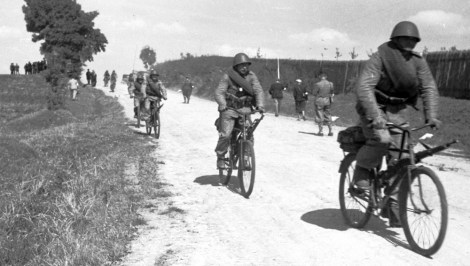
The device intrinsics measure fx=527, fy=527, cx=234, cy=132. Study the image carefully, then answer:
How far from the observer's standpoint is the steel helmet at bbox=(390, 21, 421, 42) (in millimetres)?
4883

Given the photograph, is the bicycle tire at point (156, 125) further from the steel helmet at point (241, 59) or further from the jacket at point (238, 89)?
the steel helmet at point (241, 59)

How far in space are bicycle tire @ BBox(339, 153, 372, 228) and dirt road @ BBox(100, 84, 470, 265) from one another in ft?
0.40

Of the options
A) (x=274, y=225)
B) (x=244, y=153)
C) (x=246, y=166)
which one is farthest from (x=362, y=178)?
(x=244, y=153)

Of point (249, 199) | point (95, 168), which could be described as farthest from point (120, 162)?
point (249, 199)

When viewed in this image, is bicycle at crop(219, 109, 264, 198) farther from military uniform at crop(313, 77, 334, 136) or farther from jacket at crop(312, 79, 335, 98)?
jacket at crop(312, 79, 335, 98)

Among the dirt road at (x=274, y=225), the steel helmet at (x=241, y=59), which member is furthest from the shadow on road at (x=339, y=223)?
the steel helmet at (x=241, y=59)

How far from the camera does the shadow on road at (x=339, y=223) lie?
17.5ft

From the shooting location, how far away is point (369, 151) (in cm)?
519

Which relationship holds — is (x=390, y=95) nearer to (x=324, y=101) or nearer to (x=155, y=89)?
(x=324, y=101)

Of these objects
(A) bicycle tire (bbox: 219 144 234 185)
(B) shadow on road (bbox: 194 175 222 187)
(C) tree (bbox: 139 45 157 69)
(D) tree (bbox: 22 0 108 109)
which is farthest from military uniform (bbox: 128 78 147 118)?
(C) tree (bbox: 139 45 157 69)

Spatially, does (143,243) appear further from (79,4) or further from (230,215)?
(79,4)

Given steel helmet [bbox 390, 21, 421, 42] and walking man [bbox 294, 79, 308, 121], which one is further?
walking man [bbox 294, 79, 308, 121]

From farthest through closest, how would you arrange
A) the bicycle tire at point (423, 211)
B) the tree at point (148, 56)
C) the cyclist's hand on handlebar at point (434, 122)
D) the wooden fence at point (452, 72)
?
the tree at point (148, 56)
the wooden fence at point (452, 72)
the cyclist's hand on handlebar at point (434, 122)
the bicycle tire at point (423, 211)

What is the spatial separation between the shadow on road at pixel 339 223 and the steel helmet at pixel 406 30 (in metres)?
1.99
